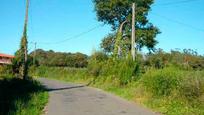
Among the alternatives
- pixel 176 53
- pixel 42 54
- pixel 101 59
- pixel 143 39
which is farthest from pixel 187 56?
pixel 42 54

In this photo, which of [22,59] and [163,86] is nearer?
[163,86]

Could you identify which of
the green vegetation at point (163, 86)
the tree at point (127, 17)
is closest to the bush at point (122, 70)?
the green vegetation at point (163, 86)

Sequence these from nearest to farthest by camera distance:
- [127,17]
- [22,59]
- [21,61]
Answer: [22,59] < [21,61] < [127,17]

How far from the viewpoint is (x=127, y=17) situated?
5784 centimetres

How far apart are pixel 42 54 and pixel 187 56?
94867 millimetres

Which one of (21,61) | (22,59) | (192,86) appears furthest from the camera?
(21,61)

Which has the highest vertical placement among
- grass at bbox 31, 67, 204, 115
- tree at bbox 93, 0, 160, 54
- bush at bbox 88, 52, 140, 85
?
tree at bbox 93, 0, 160, 54

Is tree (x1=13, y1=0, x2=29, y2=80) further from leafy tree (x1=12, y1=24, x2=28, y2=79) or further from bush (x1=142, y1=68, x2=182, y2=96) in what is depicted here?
bush (x1=142, y1=68, x2=182, y2=96)

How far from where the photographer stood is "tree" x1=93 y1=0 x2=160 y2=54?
57.9 metres

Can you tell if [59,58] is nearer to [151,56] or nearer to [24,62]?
[151,56]

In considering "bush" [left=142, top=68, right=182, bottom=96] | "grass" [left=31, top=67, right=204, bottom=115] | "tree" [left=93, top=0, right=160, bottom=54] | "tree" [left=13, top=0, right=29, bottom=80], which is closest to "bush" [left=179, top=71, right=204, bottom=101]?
"grass" [left=31, top=67, right=204, bottom=115]

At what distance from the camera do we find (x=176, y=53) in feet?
177

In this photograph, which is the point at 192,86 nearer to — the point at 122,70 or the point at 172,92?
the point at 172,92

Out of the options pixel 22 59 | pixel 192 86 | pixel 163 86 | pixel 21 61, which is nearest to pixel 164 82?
pixel 163 86
